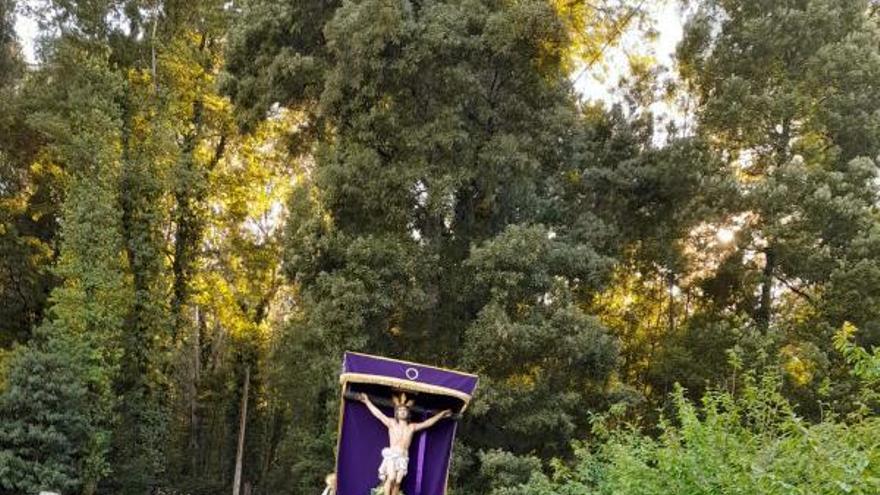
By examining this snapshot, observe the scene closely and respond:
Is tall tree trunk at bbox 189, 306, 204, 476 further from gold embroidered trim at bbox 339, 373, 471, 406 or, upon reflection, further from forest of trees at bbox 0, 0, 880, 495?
gold embroidered trim at bbox 339, 373, 471, 406

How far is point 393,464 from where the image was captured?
7016 mm

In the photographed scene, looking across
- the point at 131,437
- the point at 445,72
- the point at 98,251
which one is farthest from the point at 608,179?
Result: the point at 131,437

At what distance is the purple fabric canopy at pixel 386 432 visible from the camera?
7.12 m

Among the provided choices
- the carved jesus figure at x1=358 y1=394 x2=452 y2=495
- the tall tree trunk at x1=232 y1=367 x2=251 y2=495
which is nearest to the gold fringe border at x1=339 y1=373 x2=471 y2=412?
the carved jesus figure at x1=358 y1=394 x2=452 y2=495

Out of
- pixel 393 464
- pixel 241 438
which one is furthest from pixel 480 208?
pixel 241 438

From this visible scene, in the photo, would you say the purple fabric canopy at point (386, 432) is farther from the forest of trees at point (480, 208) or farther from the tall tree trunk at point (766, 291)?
the tall tree trunk at point (766, 291)

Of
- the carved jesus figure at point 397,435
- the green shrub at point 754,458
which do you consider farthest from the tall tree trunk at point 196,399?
the green shrub at point 754,458

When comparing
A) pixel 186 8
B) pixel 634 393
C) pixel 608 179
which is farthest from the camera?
pixel 186 8

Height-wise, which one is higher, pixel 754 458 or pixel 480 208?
pixel 480 208

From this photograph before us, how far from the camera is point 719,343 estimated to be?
1187cm

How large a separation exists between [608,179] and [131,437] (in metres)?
10.6

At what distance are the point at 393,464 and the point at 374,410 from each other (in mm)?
540

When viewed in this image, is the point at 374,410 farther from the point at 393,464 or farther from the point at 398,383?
the point at 393,464

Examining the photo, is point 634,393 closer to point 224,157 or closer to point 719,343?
point 719,343
